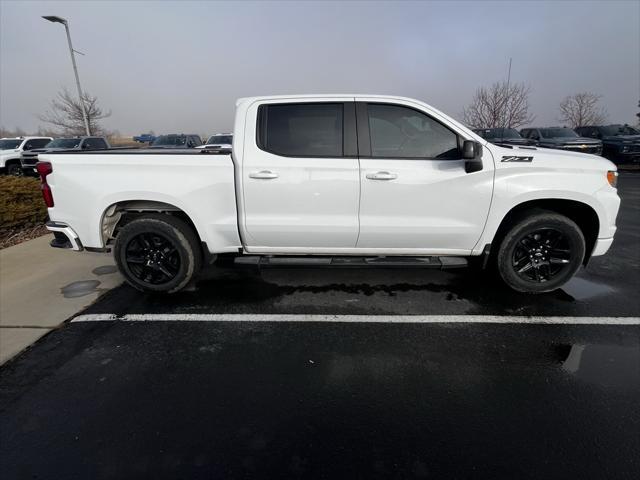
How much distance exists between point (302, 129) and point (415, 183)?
50.3 inches

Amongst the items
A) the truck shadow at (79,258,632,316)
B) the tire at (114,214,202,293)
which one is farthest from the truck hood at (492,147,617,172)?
the tire at (114,214,202,293)

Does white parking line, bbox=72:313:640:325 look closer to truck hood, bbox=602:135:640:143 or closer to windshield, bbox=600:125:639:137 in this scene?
truck hood, bbox=602:135:640:143

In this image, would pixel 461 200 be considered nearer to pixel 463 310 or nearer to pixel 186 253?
pixel 463 310

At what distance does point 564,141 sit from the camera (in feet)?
53.6

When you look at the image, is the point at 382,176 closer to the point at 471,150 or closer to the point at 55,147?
the point at 471,150

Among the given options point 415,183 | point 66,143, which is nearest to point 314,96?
point 415,183

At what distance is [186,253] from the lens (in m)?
3.85

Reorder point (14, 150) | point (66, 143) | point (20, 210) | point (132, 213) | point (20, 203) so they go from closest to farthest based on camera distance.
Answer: point (132, 213)
point (20, 210)
point (20, 203)
point (66, 143)
point (14, 150)

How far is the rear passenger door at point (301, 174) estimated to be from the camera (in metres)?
3.57

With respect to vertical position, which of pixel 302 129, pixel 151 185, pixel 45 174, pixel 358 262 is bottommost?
pixel 358 262

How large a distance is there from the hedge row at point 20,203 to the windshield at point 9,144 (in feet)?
41.4

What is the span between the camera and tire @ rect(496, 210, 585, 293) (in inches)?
145

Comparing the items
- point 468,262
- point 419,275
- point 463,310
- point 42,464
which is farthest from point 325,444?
point 419,275

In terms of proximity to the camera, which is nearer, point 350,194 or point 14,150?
point 350,194
